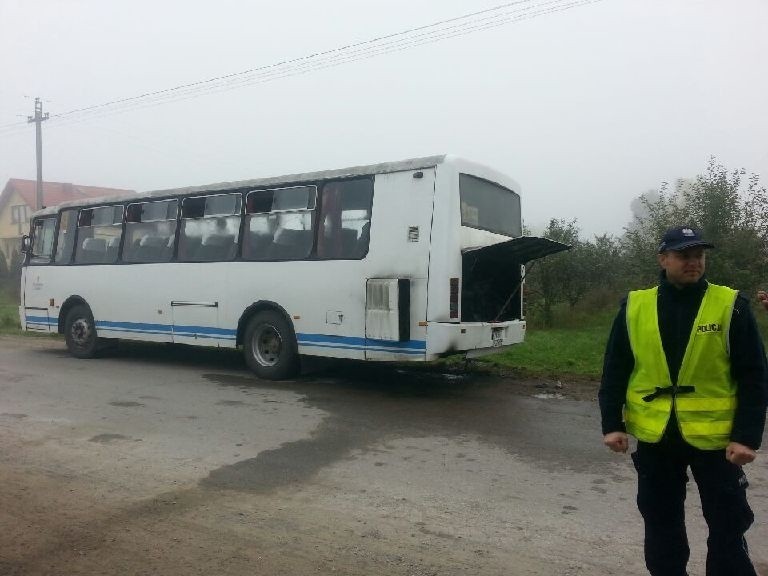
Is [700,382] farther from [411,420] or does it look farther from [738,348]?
[411,420]

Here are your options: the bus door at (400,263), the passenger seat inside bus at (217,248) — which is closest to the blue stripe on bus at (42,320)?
the passenger seat inside bus at (217,248)

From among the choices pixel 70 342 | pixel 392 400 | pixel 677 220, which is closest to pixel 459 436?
pixel 392 400

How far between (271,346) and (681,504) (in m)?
7.53

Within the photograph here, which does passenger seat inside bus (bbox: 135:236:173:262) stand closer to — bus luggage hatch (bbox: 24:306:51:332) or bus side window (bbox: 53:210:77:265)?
bus side window (bbox: 53:210:77:265)

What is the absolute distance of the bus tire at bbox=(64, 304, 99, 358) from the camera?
39.8 feet

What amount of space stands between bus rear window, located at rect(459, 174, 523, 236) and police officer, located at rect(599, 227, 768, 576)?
5.41m

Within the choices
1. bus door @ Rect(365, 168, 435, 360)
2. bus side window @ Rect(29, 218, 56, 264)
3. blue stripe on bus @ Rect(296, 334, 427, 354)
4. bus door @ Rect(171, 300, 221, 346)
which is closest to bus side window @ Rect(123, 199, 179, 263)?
bus door @ Rect(171, 300, 221, 346)

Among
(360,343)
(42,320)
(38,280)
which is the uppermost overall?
(38,280)

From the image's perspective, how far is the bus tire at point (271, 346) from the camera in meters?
9.41

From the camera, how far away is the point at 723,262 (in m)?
14.0

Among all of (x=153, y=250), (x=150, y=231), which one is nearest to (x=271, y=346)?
(x=153, y=250)

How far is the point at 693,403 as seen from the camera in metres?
2.78

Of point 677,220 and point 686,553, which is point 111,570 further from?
point 677,220

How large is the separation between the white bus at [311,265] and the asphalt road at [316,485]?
3.29 feet
